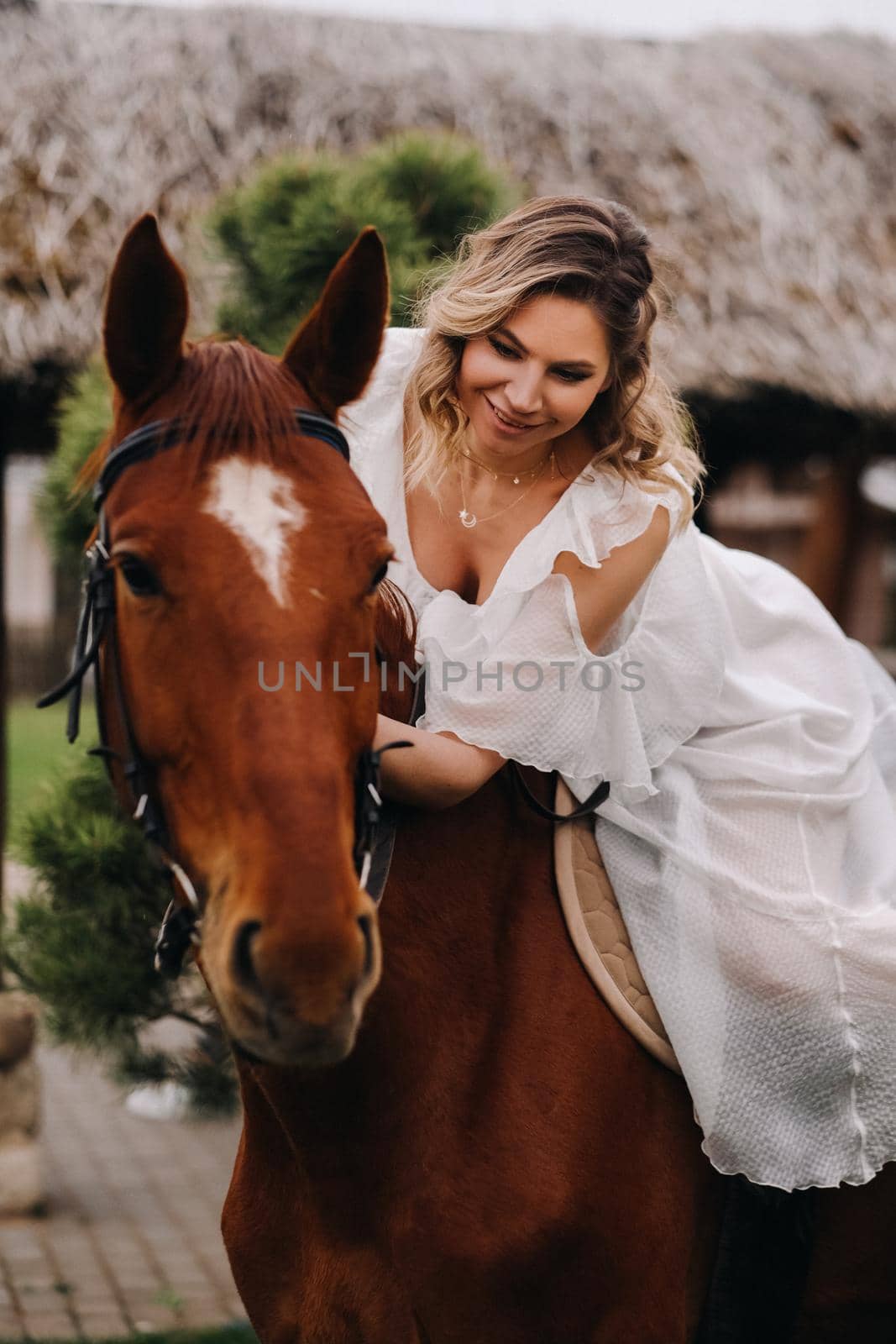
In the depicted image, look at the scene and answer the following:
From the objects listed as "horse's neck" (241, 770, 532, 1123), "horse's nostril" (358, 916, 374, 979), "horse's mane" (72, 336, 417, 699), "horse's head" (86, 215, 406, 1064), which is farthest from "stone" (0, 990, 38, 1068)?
"horse's nostril" (358, 916, 374, 979)

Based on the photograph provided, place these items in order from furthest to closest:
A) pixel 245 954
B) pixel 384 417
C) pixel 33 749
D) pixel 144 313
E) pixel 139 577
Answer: pixel 33 749, pixel 384 417, pixel 144 313, pixel 139 577, pixel 245 954

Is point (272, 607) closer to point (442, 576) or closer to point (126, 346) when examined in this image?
point (126, 346)

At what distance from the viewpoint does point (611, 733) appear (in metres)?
2.15

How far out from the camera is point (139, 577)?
159 cm

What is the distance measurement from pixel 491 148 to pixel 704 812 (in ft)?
15.6

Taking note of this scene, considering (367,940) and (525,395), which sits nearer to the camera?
(367,940)

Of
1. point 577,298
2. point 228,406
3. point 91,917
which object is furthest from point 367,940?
point 91,917

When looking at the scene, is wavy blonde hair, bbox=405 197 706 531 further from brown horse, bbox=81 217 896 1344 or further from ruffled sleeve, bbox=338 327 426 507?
brown horse, bbox=81 217 896 1344

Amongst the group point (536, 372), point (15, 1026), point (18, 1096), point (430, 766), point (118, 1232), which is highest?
point (536, 372)

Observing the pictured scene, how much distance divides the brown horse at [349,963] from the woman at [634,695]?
14cm

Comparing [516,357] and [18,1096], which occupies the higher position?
[516,357]

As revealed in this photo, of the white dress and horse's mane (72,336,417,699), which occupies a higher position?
horse's mane (72,336,417,699)

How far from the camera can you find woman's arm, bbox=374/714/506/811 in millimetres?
1865

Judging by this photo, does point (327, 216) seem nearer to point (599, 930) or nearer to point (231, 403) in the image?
point (231, 403)
